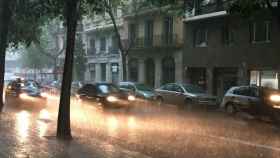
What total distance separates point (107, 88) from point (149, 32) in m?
20.6

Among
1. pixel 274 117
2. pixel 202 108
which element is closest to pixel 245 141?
pixel 274 117

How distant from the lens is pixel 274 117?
23.1m

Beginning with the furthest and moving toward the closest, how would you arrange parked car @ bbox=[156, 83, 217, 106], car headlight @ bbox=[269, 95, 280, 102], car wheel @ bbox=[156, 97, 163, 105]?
car wheel @ bbox=[156, 97, 163, 105], parked car @ bbox=[156, 83, 217, 106], car headlight @ bbox=[269, 95, 280, 102]

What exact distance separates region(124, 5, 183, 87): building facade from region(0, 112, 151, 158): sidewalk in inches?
1056

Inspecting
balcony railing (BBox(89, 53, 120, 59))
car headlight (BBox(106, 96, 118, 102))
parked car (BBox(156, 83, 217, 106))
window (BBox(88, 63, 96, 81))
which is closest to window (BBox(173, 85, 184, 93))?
parked car (BBox(156, 83, 217, 106))

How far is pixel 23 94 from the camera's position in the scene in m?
32.2

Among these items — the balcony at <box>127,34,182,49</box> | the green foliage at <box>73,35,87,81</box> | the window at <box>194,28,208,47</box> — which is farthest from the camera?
the green foliage at <box>73,35,87,81</box>

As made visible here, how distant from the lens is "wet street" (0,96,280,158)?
13.7 meters

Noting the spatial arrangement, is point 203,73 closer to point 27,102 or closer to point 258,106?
point 27,102

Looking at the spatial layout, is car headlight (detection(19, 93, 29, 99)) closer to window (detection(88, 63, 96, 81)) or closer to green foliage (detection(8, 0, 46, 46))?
green foliage (detection(8, 0, 46, 46))

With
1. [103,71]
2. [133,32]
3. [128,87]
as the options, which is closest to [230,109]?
[128,87]

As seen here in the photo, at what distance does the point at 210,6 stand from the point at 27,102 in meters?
13.9

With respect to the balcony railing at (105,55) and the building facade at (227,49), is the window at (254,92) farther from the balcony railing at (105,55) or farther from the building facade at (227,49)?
the balcony railing at (105,55)

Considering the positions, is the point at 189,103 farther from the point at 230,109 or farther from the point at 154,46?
the point at 154,46
